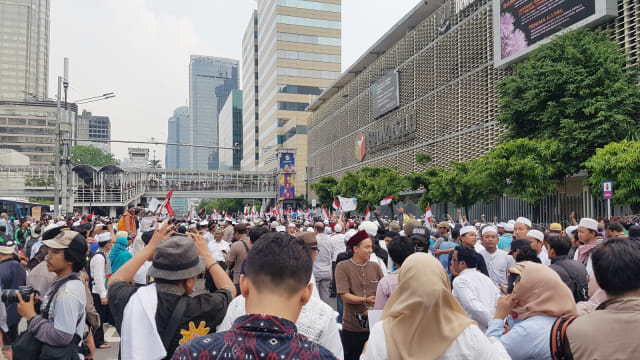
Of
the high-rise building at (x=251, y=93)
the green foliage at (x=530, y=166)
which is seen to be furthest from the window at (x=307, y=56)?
the green foliage at (x=530, y=166)

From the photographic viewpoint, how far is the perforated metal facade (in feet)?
83.4

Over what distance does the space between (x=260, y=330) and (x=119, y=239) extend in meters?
7.11

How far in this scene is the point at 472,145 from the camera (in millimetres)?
27172

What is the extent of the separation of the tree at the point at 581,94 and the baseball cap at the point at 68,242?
16.6 metres

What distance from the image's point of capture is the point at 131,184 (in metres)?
52.8

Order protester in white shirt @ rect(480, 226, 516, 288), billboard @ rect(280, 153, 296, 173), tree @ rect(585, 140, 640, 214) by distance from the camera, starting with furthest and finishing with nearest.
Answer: billboard @ rect(280, 153, 296, 173) < tree @ rect(585, 140, 640, 214) < protester in white shirt @ rect(480, 226, 516, 288)

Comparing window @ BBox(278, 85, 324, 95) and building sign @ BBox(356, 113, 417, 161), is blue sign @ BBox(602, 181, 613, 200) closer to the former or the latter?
building sign @ BBox(356, 113, 417, 161)

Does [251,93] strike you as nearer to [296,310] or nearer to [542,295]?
[542,295]

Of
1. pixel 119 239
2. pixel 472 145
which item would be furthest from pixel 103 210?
pixel 119 239

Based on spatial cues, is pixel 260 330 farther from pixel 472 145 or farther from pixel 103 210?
pixel 103 210

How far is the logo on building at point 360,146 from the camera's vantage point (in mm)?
44062

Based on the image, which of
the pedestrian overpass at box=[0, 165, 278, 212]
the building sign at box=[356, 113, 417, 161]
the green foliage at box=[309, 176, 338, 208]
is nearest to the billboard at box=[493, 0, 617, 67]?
the building sign at box=[356, 113, 417, 161]

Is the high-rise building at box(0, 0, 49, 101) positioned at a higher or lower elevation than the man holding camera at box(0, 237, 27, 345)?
higher

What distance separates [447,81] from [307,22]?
161 feet
